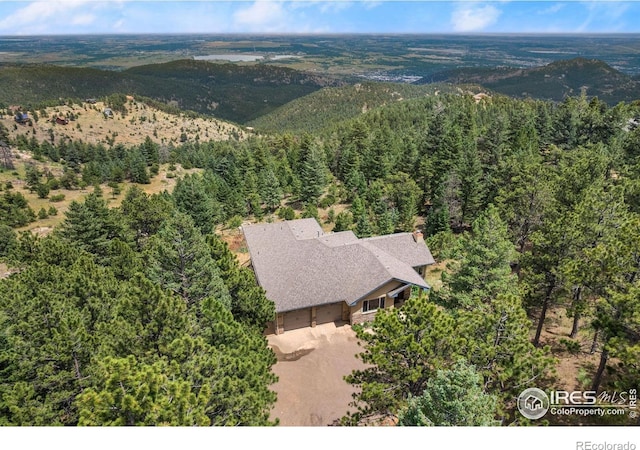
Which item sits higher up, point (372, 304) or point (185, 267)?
point (185, 267)

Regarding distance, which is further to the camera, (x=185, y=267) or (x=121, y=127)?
(x=121, y=127)

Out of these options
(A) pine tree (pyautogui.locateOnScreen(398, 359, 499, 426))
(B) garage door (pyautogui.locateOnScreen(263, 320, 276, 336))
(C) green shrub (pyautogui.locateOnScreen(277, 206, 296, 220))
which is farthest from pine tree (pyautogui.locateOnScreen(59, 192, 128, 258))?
(A) pine tree (pyautogui.locateOnScreen(398, 359, 499, 426))

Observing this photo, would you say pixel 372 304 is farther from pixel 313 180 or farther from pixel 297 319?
pixel 313 180

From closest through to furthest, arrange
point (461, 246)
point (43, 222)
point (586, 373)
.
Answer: point (586, 373)
point (461, 246)
point (43, 222)

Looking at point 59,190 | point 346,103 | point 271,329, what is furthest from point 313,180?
point 346,103

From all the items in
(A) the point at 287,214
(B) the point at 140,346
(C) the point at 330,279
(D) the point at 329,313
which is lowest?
(A) the point at 287,214

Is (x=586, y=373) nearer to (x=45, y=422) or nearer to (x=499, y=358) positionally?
(x=499, y=358)

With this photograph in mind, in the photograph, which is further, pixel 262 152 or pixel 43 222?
pixel 262 152
